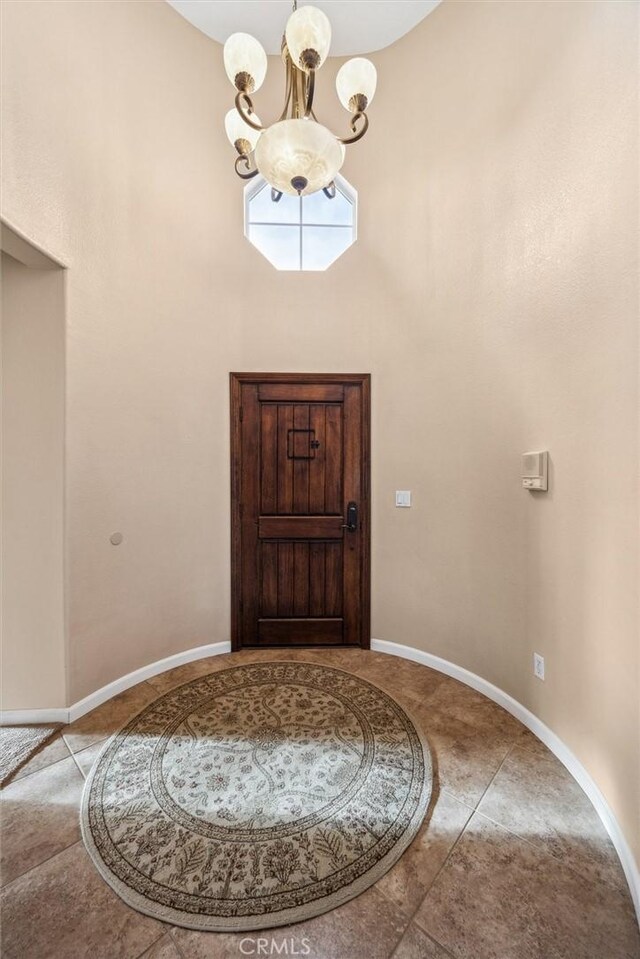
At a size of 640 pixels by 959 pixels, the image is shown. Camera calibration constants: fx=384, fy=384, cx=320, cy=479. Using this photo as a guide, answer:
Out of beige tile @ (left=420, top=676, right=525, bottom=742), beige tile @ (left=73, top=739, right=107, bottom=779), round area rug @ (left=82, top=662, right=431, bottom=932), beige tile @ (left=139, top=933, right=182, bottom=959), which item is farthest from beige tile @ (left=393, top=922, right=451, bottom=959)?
beige tile @ (left=73, top=739, right=107, bottom=779)

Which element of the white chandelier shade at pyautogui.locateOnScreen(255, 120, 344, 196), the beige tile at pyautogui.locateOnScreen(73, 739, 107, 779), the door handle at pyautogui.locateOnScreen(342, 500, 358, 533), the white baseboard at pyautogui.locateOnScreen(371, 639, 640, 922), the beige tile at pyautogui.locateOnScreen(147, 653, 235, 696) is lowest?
the beige tile at pyautogui.locateOnScreen(73, 739, 107, 779)

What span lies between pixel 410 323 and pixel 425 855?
9.22ft

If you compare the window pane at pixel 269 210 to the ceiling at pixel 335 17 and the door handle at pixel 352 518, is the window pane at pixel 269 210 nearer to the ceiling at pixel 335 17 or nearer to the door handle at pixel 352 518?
the ceiling at pixel 335 17

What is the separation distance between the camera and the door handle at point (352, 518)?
2.90m

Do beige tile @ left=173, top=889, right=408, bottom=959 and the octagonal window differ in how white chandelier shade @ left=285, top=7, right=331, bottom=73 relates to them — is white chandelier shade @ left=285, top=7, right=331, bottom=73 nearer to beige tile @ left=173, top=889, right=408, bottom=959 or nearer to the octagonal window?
the octagonal window

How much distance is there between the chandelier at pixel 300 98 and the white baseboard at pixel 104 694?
2759mm

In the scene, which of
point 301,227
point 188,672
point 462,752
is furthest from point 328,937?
point 301,227

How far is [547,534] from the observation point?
1.94m

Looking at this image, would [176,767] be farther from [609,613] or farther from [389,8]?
[389,8]

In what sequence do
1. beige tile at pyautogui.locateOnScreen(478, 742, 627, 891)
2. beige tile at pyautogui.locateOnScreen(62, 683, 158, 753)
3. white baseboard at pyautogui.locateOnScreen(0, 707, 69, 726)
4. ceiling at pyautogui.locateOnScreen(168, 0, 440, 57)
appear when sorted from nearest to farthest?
beige tile at pyautogui.locateOnScreen(478, 742, 627, 891) → beige tile at pyautogui.locateOnScreen(62, 683, 158, 753) → white baseboard at pyautogui.locateOnScreen(0, 707, 69, 726) → ceiling at pyautogui.locateOnScreen(168, 0, 440, 57)

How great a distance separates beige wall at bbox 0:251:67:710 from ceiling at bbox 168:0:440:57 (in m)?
2.23

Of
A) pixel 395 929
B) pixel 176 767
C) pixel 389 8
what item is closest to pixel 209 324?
pixel 389 8

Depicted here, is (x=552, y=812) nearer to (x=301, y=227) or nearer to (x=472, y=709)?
(x=472, y=709)

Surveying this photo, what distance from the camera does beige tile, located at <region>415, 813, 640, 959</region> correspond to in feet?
3.71
